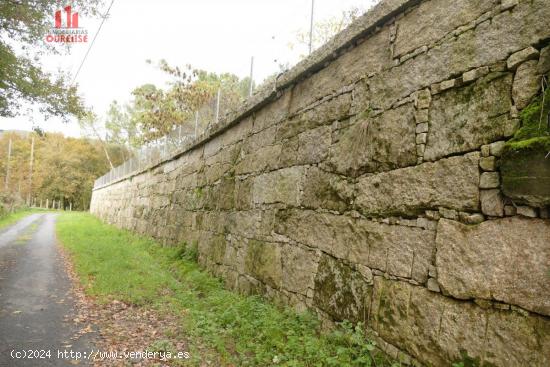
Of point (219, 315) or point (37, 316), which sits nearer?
point (219, 315)

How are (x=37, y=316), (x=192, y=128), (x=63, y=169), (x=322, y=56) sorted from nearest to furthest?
(x=322, y=56) < (x=37, y=316) < (x=192, y=128) < (x=63, y=169)

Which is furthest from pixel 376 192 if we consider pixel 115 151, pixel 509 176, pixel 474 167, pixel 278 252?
pixel 115 151

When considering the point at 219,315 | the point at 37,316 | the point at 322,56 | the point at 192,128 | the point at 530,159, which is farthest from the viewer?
the point at 192,128

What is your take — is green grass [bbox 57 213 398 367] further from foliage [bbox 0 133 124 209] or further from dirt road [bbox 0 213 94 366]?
foliage [bbox 0 133 124 209]

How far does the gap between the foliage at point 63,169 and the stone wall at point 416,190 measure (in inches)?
1721

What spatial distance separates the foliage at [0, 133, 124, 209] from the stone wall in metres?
43.7

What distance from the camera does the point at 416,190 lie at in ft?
9.26

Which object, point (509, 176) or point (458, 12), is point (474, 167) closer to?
point (509, 176)

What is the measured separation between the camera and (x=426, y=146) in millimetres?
2801

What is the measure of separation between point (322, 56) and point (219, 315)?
3.46 meters

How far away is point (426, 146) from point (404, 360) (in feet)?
5.40

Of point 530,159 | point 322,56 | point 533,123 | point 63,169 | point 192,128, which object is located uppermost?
point 63,169

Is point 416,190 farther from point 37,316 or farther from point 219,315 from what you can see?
point 37,316

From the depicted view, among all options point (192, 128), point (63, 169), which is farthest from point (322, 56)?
point (63, 169)
